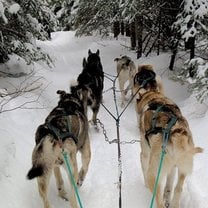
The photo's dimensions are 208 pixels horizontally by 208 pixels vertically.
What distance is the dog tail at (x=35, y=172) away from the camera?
156 inches

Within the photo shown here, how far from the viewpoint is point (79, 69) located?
52.0 feet

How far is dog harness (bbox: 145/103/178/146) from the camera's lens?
161 inches

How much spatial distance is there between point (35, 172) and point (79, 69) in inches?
474

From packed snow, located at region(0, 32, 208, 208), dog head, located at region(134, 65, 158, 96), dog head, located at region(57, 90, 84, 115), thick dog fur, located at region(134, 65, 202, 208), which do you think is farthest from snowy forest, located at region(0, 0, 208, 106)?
thick dog fur, located at region(134, 65, 202, 208)

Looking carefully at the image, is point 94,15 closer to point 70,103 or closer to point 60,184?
point 70,103

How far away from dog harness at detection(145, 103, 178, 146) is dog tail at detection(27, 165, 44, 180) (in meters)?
1.35

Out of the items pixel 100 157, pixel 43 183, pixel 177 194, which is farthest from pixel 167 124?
pixel 100 157

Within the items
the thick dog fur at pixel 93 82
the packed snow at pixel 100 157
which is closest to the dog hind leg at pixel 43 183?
the packed snow at pixel 100 157

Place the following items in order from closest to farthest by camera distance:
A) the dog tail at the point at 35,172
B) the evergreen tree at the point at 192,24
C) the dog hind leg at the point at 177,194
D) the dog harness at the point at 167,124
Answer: the dog tail at the point at 35,172 < the dog harness at the point at 167,124 < the dog hind leg at the point at 177,194 < the evergreen tree at the point at 192,24

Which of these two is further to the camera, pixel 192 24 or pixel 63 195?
pixel 192 24

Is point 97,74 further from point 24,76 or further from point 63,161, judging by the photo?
point 63,161

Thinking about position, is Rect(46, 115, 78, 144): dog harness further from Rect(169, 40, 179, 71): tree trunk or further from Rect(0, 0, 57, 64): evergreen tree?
Rect(169, 40, 179, 71): tree trunk

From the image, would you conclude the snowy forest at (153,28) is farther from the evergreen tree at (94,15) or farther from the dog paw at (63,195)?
the dog paw at (63,195)

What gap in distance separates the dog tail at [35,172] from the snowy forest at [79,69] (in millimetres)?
525
